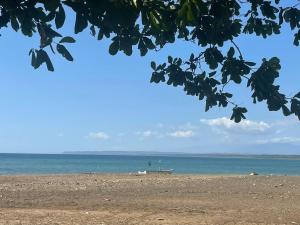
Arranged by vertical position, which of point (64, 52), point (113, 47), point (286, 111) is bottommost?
point (286, 111)

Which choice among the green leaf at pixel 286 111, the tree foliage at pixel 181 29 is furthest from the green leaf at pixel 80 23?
the green leaf at pixel 286 111

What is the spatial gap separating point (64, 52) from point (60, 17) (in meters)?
0.36

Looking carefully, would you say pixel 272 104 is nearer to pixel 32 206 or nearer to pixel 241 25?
pixel 241 25

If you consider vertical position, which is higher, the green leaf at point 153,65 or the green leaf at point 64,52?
the green leaf at point 153,65

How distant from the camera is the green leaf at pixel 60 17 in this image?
378 centimetres

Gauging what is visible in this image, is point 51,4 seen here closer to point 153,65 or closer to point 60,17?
Answer: point 60,17

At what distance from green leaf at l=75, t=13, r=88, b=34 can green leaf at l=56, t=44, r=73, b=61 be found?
1.08 feet

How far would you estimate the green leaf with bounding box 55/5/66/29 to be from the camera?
378 cm

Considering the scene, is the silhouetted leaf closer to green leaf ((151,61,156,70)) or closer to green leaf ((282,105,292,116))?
green leaf ((151,61,156,70))

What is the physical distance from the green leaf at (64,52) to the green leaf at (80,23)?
329 millimetres

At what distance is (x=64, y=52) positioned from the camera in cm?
412

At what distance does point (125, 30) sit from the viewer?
14.6 ft

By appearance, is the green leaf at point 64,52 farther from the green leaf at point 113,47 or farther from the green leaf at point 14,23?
the green leaf at point 113,47

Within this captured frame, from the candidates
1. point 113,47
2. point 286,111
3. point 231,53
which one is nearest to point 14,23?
point 113,47
